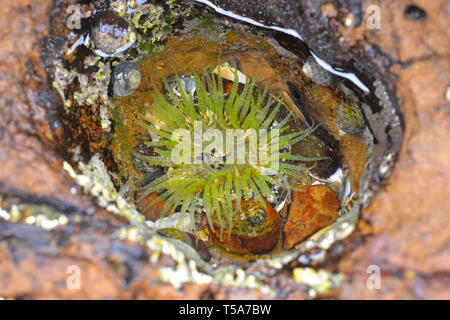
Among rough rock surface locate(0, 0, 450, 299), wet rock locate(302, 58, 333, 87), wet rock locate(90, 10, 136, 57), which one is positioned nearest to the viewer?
rough rock surface locate(0, 0, 450, 299)

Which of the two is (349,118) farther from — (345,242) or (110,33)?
(110,33)

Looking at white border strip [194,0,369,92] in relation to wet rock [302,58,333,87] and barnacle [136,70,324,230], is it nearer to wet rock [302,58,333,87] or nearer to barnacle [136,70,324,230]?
wet rock [302,58,333,87]

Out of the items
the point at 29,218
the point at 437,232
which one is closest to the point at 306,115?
the point at 437,232

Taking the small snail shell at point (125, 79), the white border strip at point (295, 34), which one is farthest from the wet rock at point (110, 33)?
the white border strip at point (295, 34)

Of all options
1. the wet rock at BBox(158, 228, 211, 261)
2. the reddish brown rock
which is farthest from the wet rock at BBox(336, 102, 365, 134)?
the wet rock at BBox(158, 228, 211, 261)

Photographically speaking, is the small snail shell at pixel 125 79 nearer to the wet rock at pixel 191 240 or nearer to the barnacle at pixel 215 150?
the barnacle at pixel 215 150
